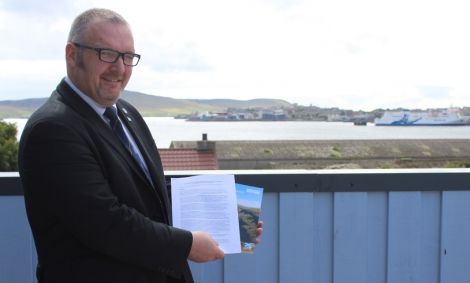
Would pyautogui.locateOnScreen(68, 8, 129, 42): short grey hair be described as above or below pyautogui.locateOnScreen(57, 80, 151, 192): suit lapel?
above

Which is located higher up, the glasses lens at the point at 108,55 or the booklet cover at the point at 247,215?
the glasses lens at the point at 108,55

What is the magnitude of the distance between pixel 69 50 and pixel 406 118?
9402 cm

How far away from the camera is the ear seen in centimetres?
158

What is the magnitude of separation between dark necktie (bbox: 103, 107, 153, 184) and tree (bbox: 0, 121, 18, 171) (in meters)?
20.6

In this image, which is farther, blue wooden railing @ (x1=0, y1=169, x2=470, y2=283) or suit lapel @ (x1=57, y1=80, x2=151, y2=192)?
blue wooden railing @ (x1=0, y1=169, x2=470, y2=283)

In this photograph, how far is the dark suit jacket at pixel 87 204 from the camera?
1.43m

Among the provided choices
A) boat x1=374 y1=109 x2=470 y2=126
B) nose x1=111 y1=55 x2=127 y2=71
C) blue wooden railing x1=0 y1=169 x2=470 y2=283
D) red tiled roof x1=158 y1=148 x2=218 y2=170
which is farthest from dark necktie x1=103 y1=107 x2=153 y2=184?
boat x1=374 y1=109 x2=470 y2=126

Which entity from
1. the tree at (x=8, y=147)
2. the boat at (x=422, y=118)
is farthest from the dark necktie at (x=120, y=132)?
the boat at (x=422, y=118)

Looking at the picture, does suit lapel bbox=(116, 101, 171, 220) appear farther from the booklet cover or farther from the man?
the booklet cover

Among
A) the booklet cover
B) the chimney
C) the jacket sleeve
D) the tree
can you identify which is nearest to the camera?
the jacket sleeve

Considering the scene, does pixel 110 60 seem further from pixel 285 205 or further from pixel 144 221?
pixel 285 205

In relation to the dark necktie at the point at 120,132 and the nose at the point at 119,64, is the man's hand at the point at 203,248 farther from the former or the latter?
the nose at the point at 119,64

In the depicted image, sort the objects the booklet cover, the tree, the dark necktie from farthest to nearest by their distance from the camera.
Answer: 1. the tree
2. the booklet cover
3. the dark necktie

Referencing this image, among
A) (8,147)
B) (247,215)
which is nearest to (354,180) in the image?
(247,215)
